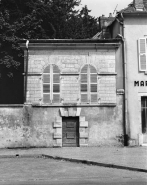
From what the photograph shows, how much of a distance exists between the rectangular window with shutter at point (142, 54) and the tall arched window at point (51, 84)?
15.6 ft

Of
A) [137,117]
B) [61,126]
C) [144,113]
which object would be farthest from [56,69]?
[144,113]

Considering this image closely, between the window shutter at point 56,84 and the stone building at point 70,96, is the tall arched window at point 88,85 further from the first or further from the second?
the window shutter at point 56,84

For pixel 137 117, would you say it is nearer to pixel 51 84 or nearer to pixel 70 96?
pixel 70 96

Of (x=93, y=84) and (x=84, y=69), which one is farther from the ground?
(x=84, y=69)

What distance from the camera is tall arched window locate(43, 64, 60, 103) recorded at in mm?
24250

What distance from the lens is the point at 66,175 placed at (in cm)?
1223

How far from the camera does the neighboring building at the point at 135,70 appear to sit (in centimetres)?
2442

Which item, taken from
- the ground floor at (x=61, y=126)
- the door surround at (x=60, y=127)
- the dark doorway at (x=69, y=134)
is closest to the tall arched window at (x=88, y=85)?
the ground floor at (x=61, y=126)

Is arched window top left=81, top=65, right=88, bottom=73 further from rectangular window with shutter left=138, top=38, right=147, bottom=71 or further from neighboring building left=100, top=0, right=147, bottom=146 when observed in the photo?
rectangular window with shutter left=138, top=38, right=147, bottom=71

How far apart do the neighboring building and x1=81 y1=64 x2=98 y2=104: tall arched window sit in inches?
70.5

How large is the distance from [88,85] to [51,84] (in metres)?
2.08

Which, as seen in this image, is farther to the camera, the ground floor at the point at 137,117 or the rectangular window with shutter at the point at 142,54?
the rectangular window with shutter at the point at 142,54

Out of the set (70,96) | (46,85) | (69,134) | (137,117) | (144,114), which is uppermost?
(46,85)

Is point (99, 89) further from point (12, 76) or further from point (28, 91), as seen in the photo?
point (12, 76)
